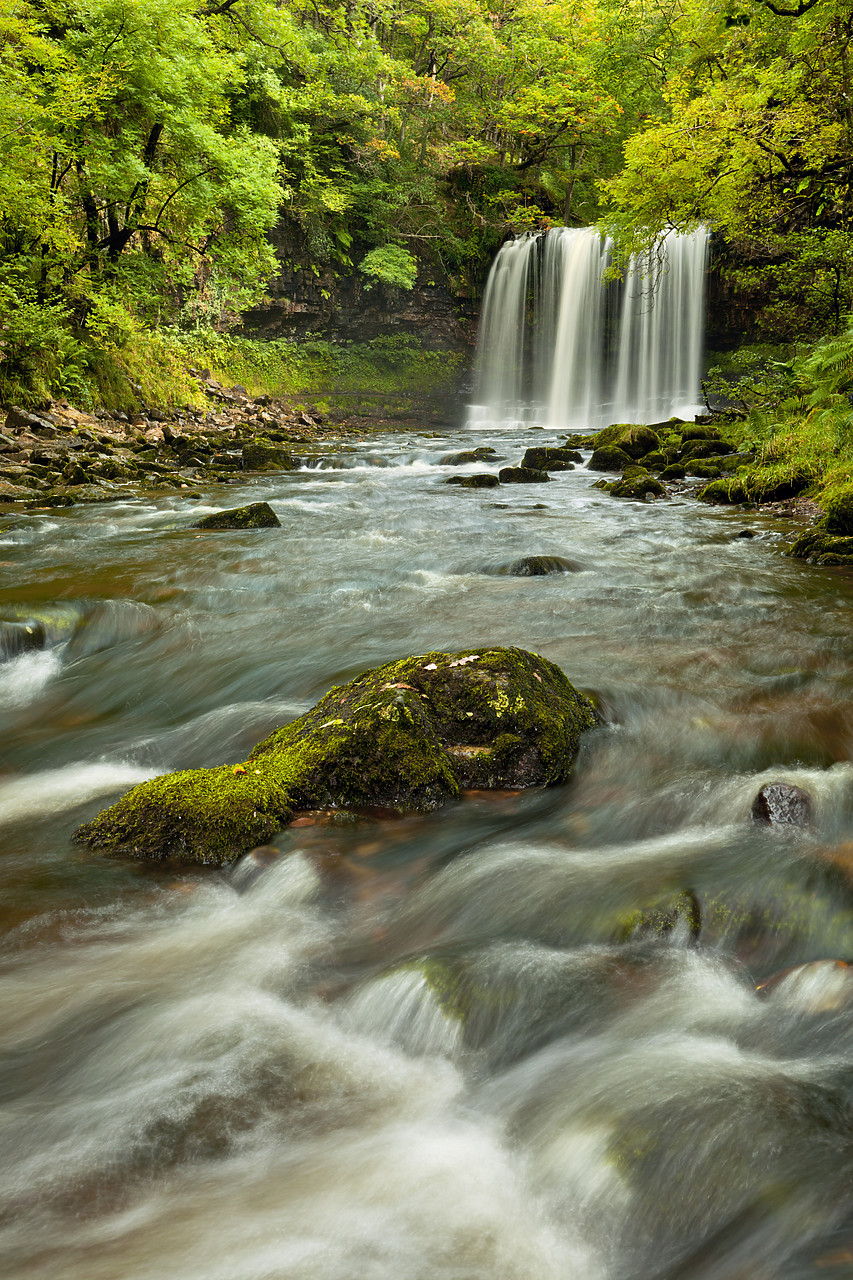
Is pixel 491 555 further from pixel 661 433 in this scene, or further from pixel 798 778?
pixel 661 433

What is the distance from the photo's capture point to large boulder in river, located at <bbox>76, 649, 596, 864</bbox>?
3252 millimetres

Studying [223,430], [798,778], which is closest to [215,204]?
[223,430]

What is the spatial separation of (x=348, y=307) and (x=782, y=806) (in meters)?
30.4

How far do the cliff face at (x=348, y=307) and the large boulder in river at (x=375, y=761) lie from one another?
27626mm

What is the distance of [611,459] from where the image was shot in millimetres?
15039

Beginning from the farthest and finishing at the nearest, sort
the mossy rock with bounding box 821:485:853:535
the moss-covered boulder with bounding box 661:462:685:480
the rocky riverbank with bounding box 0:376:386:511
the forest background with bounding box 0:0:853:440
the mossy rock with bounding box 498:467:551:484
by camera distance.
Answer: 1. the mossy rock with bounding box 498:467:551:484
2. the moss-covered boulder with bounding box 661:462:685:480
3. the rocky riverbank with bounding box 0:376:386:511
4. the forest background with bounding box 0:0:853:440
5. the mossy rock with bounding box 821:485:853:535

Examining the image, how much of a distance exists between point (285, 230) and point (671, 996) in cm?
3121

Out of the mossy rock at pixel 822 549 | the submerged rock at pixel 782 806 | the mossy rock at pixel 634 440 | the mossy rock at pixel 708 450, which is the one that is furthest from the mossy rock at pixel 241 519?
the mossy rock at pixel 634 440

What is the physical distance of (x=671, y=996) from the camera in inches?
94.9

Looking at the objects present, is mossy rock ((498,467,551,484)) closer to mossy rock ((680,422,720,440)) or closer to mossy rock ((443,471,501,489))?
mossy rock ((443,471,501,489))

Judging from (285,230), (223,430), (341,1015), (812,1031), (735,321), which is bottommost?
(341,1015)

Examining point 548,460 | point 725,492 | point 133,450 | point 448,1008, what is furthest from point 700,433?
point 448,1008

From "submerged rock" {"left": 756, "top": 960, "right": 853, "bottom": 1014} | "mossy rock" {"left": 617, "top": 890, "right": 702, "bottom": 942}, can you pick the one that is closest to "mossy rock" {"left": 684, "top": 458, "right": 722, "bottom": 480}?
"mossy rock" {"left": 617, "top": 890, "right": 702, "bottom": 942}

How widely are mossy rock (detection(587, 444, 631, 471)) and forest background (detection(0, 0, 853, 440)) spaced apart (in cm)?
241
